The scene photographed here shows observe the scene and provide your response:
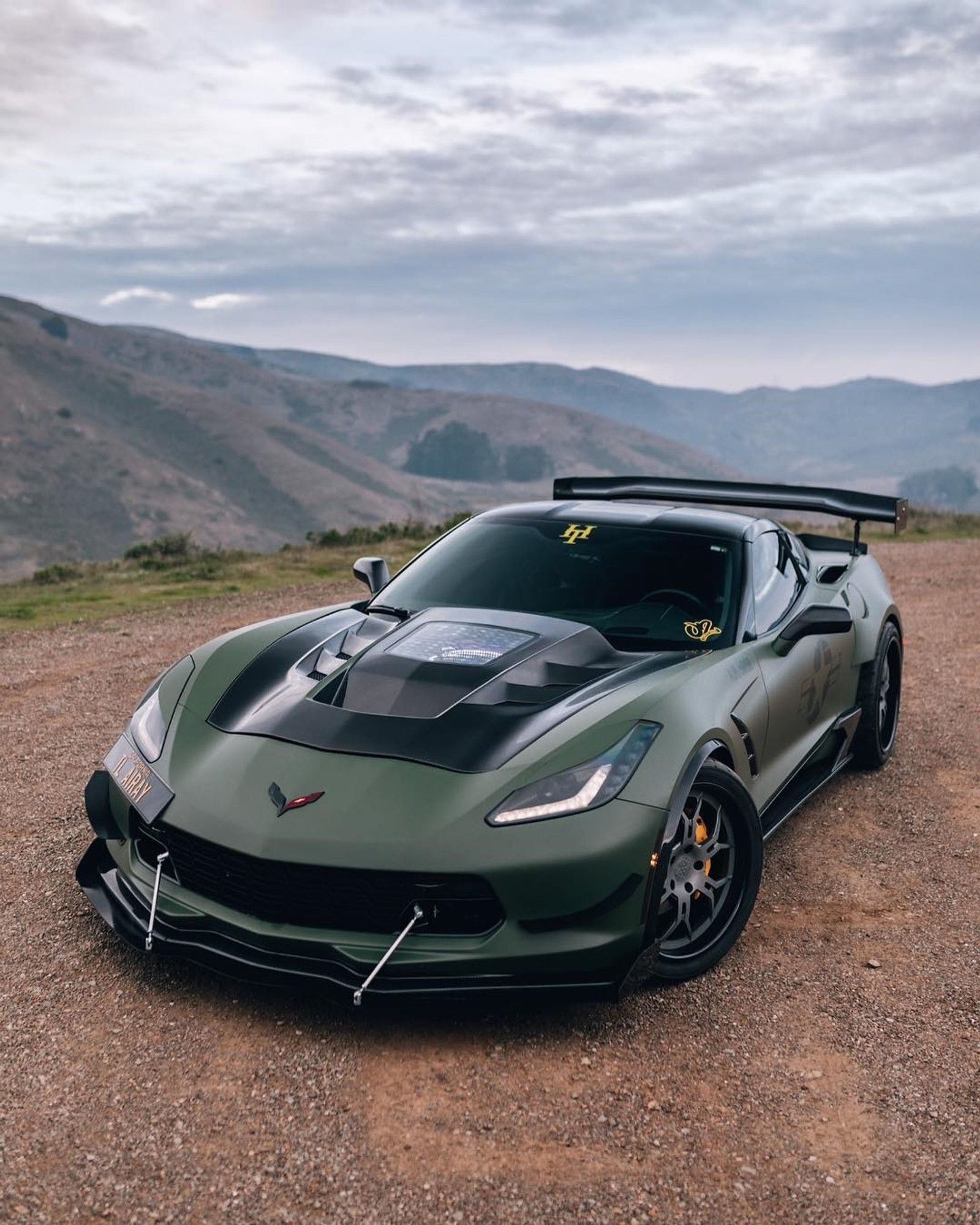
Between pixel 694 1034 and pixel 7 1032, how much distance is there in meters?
2.06

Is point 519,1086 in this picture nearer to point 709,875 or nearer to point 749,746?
point 709,875

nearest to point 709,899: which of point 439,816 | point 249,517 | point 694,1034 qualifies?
point 694,1034

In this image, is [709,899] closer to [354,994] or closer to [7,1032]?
[354,994]

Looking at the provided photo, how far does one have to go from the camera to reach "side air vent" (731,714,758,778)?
404 cm

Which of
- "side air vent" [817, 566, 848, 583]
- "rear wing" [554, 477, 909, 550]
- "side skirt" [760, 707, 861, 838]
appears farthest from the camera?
"side air vent" [817, 566, 848, 583]

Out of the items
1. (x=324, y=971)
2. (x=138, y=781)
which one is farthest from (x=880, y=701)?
(x=138, y=781)

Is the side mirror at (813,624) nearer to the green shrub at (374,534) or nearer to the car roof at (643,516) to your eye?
the car roof at (643,516)

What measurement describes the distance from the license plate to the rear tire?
3558mm

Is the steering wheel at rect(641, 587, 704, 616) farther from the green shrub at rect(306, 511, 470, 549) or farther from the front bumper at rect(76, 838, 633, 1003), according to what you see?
the green shrub at rect(306, 511, 470, 549)

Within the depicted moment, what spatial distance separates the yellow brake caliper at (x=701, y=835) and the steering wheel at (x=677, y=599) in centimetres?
105

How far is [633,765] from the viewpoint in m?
3.41
